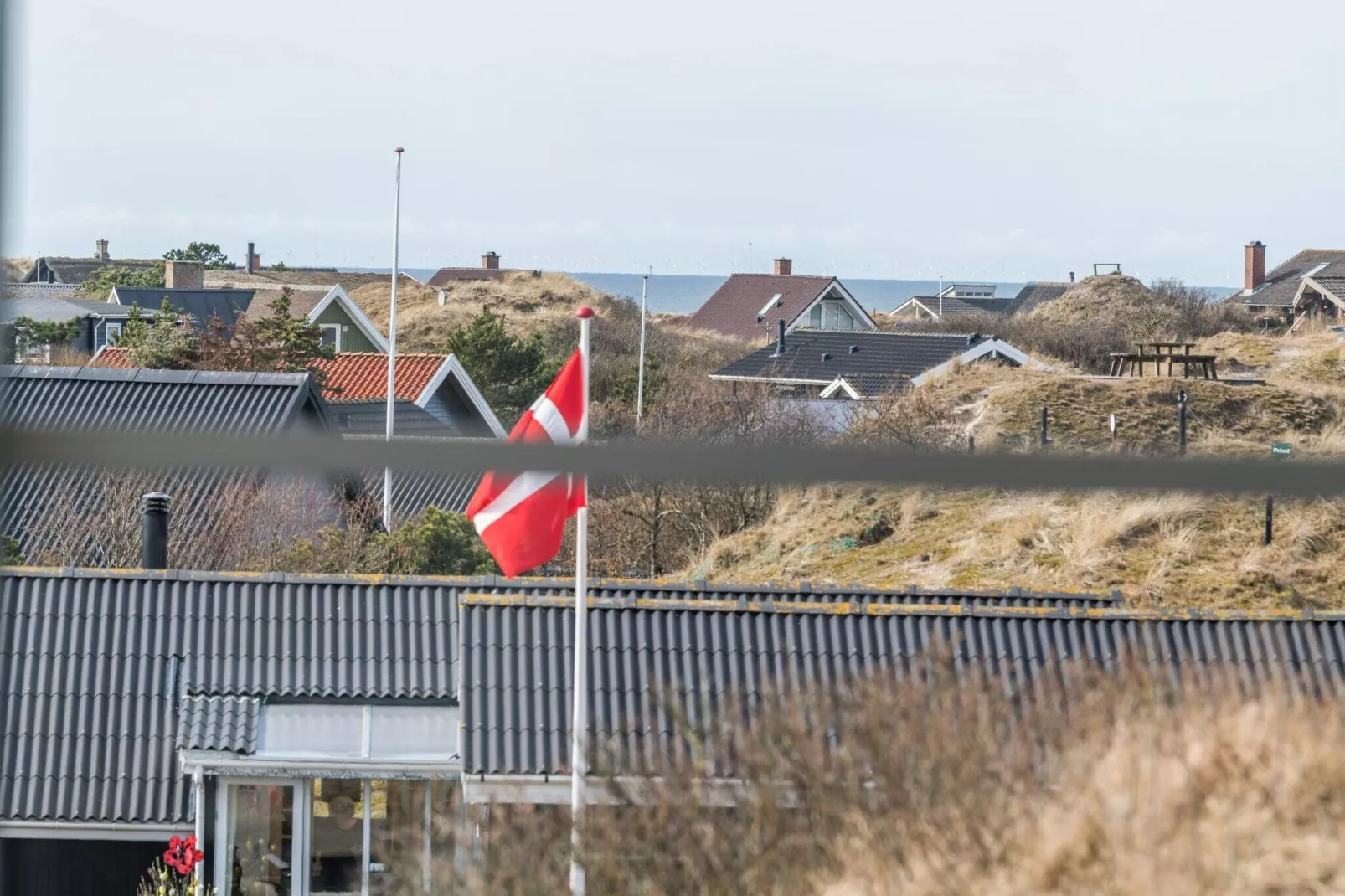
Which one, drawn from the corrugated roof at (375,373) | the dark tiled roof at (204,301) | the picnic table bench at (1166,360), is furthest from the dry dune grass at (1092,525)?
the dark tiled roof at (204,301)

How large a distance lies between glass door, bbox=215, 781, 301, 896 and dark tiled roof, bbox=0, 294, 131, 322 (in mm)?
40036

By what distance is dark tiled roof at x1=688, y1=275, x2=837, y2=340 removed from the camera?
66188 mm

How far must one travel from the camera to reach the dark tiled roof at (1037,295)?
6962cm

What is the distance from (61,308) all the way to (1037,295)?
131ft

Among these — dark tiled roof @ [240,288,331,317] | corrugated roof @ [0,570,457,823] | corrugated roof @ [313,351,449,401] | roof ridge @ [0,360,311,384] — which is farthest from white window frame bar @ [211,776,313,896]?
dark tiled roof @ [240,288,331,317]

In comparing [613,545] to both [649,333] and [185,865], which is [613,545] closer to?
[185,865]

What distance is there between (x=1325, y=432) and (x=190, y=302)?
114 ft

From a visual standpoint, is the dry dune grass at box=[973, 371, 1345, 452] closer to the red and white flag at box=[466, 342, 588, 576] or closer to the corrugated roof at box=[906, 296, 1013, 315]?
the red and white flag at box=[466, 342, 588, 576]

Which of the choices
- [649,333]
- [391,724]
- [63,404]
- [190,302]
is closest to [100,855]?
[391,724]

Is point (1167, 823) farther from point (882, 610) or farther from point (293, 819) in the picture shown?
point (293, 819)

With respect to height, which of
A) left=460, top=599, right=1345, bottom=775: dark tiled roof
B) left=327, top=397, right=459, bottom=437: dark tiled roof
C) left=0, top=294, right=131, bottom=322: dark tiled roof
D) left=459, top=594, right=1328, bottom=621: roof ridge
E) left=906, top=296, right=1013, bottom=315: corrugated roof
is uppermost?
left=906, top=296, right=1013, bottom=315: corrugated roof

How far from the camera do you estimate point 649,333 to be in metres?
56.1

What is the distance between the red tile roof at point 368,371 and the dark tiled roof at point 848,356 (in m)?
7.42

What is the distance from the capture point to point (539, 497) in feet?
34.5
